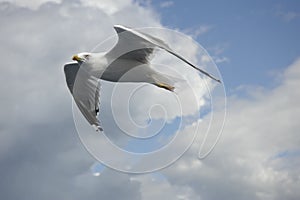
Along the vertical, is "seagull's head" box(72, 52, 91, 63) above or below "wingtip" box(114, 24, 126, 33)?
below

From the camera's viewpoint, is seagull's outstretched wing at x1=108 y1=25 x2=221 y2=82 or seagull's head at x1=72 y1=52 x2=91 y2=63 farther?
seagull's head at x1=72 y1=52 x2=91 y2=63

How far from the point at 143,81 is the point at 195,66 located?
11.7 feet

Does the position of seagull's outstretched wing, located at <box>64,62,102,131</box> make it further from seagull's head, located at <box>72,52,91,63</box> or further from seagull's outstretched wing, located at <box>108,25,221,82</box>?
seagull's outstretched wing, located at <box>108,25,221,82</box>

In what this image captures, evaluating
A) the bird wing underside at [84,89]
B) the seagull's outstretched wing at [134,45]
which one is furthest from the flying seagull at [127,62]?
the bird wing underside at [84,89]

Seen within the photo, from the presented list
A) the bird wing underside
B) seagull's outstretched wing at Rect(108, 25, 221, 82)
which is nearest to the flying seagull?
seagull's outstretched wing at Rect(108, 25, 221, 82)

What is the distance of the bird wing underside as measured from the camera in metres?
18.3

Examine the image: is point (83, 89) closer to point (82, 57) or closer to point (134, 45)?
point (82, 57)

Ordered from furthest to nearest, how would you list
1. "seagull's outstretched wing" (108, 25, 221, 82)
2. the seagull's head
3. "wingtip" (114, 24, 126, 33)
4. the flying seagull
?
the seagull's head
the flying seagull
"wingtip" (114, 24, 126, 33)
"seagull's outstretched wing" (108, 25, 221, 82)

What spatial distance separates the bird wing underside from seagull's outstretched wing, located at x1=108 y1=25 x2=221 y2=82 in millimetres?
2477

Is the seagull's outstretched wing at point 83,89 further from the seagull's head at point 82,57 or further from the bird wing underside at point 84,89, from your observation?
the seagull's head at point 82,57

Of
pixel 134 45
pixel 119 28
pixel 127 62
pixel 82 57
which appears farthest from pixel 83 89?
pixel 119 28

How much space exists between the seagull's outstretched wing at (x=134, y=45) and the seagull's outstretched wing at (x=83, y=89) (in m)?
2.48

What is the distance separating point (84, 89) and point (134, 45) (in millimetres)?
4143

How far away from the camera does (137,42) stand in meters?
15.3
